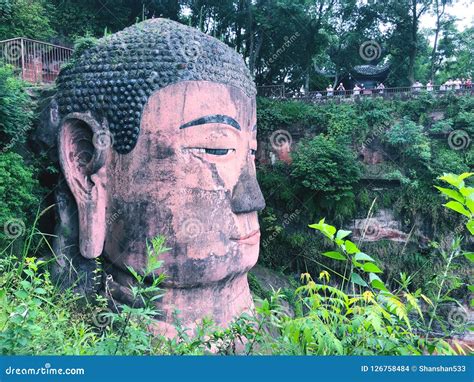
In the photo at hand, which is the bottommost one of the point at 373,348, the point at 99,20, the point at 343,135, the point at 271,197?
the point at 271,197

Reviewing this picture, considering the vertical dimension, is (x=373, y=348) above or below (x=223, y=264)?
above

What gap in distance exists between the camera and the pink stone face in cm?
395

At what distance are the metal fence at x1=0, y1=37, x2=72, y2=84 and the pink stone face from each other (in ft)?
9.26

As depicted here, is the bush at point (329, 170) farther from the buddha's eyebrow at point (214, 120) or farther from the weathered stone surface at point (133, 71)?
the buddha's eyebrow at point (214, 120)

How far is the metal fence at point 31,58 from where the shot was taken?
6504 mm

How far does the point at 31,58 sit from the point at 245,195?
511 centimetres

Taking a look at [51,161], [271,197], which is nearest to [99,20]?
[271,197]

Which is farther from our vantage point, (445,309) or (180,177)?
(445,309)

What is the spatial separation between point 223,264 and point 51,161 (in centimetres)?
209

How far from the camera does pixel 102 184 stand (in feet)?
13.5

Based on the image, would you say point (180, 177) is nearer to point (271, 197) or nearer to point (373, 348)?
point (373, 348)

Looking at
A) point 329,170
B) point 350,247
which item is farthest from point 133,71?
point 329,170

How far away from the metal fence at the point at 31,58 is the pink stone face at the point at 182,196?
2823 millimetres

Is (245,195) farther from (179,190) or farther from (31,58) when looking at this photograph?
(31,58)
